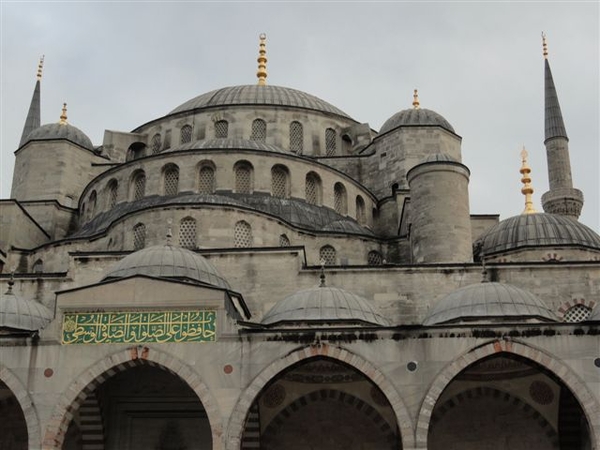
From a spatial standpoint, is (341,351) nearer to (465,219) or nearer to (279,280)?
(279,280)

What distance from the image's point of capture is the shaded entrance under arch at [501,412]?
18.0 m

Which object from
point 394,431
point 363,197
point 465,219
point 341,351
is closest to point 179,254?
point 341,351

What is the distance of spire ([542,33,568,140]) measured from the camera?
110ft

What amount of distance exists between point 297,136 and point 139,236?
9.78 m

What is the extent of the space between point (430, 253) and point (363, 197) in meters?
5.46

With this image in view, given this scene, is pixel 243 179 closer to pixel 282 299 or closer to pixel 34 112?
pixel 282 299

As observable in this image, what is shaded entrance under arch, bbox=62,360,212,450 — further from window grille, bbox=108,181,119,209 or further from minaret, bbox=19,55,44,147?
minaret, bbox=19,55,44,147

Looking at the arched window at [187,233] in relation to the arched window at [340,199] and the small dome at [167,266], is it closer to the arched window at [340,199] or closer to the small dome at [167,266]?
the small dome at [167,266]

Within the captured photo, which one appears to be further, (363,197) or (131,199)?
(363,197)

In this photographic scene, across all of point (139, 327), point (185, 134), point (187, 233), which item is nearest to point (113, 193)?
point (187, 233)

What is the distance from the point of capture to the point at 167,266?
696 inches

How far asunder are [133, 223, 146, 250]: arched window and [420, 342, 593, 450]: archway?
7522mm

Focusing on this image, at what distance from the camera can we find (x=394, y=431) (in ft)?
59.8

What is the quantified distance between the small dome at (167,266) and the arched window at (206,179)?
18.1 ft
